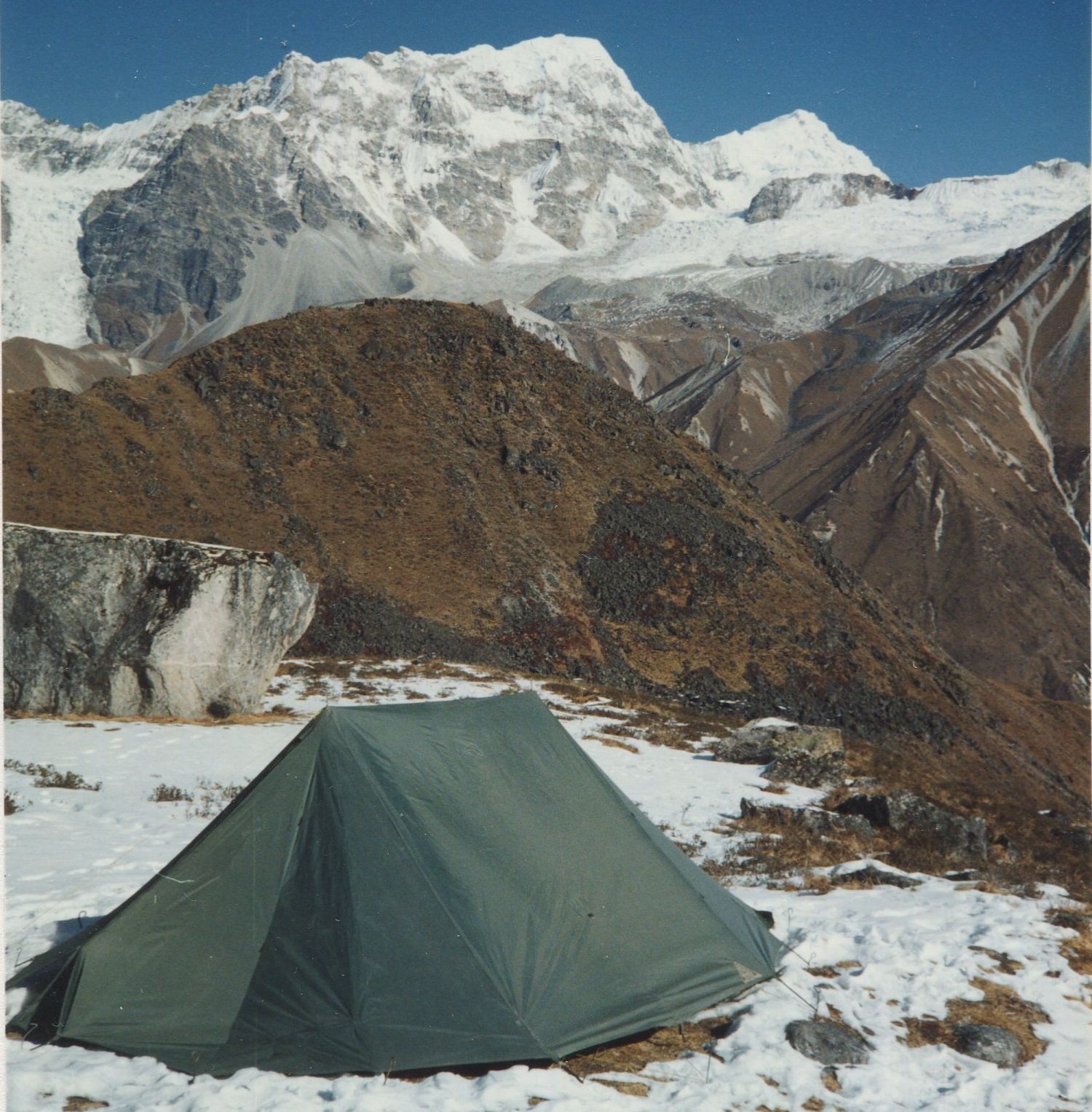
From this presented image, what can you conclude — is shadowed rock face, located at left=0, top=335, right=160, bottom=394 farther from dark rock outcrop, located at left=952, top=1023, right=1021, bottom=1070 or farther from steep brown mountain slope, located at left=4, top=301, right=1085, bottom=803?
dark rock outcrop, located at left=952, top=1023, right=1021, bottom=1070

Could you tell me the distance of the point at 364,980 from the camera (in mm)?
7438

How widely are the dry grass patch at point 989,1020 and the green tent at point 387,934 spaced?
1517 millimetres

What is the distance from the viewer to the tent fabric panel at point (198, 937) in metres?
7.42

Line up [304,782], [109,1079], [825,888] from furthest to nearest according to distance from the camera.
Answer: [825,888] < [304,782] < [109,1079]

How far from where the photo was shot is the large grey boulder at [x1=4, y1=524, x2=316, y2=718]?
20.4m

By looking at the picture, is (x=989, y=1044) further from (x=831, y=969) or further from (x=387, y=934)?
(x=387, y=934)

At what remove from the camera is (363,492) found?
145 ft

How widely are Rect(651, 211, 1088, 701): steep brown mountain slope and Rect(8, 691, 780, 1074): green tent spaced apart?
10101 centimetres

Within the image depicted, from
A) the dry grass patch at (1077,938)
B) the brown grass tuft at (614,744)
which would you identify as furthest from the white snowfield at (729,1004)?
the brown grass tuft at (614,744)

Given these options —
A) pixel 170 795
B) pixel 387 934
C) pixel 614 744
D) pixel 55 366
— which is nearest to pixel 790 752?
pixel 614 744

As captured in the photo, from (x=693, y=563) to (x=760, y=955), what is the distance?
36506mm

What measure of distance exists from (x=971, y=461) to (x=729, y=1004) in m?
135

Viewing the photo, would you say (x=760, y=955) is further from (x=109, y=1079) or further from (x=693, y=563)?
(x=693, y=563)

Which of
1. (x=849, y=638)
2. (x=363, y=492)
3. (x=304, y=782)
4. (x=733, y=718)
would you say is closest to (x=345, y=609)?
(x=363, y=492)
